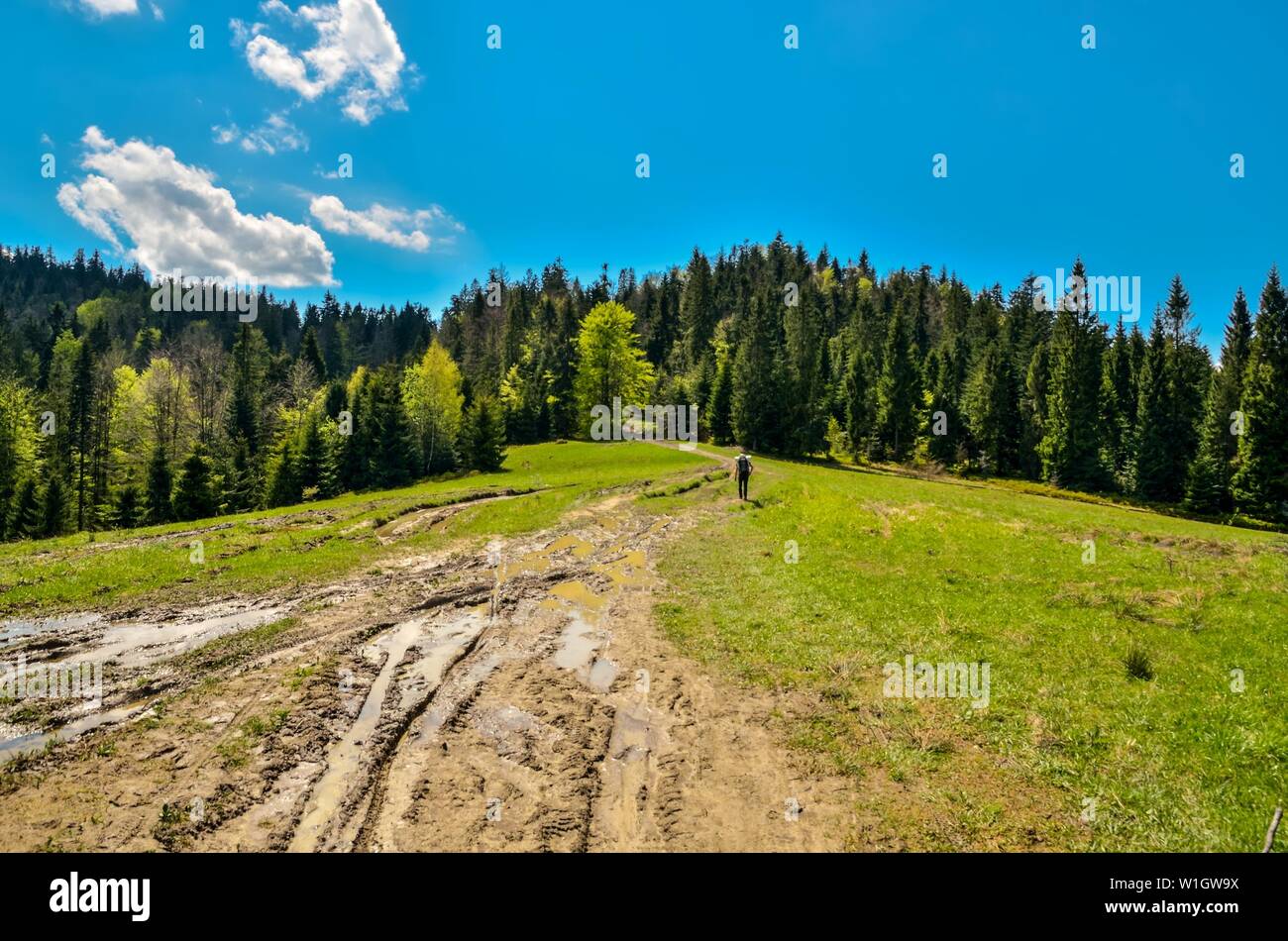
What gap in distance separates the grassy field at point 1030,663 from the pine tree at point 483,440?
38.2 metres

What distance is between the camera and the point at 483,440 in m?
58.4

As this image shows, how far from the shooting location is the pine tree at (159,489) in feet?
144

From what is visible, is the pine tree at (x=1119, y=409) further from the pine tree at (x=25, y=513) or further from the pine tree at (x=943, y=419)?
the pine tree at (x=25, y=513)

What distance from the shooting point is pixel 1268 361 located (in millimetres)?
53594

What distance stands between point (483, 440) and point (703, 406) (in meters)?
32.0

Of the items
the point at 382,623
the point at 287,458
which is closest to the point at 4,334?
the point at 287,458

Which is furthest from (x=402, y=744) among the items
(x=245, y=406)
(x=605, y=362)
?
(x=245, y=406)

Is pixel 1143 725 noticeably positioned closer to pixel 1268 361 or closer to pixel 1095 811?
pixel 1095 811

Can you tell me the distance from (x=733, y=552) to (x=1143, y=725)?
14.4 meters

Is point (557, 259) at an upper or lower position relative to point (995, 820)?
upper

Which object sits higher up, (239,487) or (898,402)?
(898,402)

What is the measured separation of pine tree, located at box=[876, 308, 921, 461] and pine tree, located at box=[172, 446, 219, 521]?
75.5m

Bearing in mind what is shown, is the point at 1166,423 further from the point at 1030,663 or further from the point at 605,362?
the point at 1030,663
